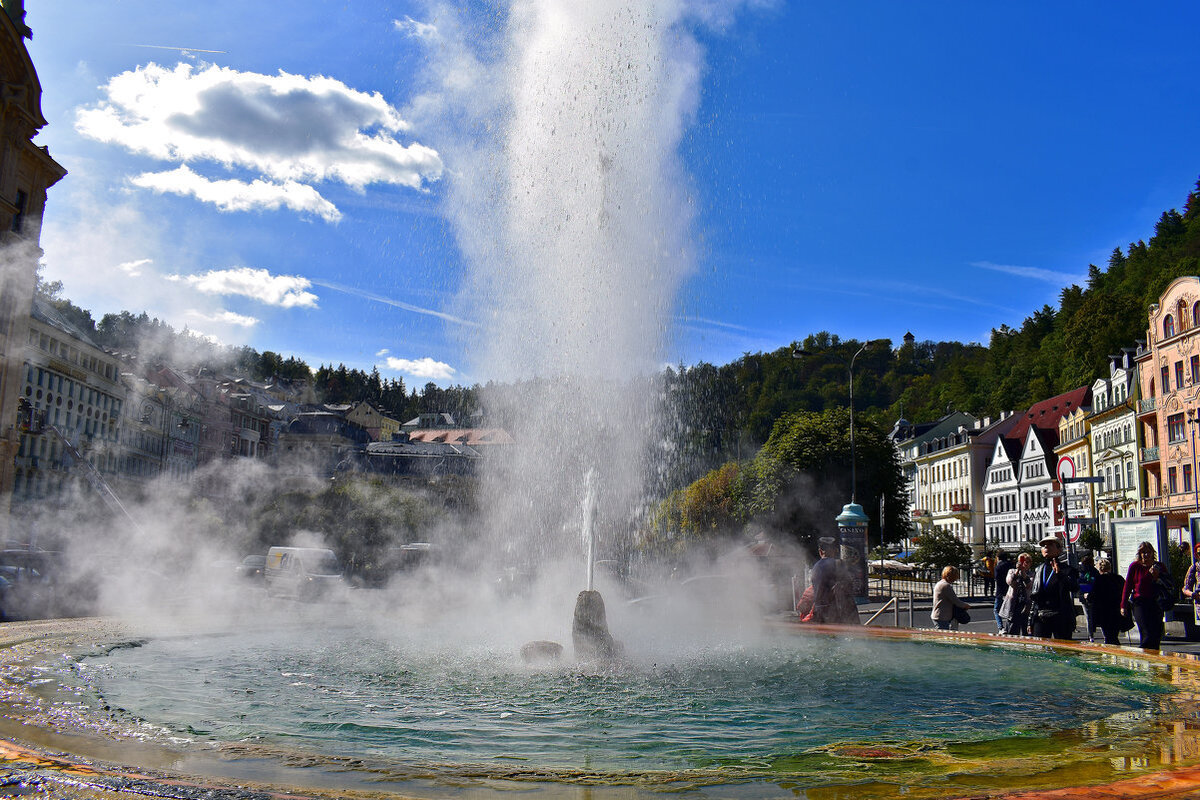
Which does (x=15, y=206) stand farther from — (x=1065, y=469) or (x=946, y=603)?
(x=1065, y=469)

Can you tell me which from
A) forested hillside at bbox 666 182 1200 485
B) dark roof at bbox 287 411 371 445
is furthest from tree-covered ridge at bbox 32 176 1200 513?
dark roof at bbox 287 411 371 445

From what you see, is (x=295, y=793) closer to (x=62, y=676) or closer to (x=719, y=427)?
(x=62, y=676)

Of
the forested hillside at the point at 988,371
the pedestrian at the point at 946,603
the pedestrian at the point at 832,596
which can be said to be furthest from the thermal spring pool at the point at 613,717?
the forested hillside at the point at 988,371

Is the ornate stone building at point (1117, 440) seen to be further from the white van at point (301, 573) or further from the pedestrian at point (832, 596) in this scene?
the white van at point (301, 573)

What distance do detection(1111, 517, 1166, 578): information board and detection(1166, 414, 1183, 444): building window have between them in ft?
A: 146

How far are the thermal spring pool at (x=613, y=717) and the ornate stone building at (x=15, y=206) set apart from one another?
103 ft

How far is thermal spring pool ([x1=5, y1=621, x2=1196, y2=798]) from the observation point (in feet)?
17.8

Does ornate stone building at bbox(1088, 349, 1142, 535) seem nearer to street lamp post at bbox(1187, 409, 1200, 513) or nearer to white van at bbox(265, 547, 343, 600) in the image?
street lamp post at bbox(1187, 409, 1200, 513)

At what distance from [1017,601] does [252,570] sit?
2725 centimetres

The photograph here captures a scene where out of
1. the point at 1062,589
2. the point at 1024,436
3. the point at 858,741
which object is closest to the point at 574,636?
the point at 858,741

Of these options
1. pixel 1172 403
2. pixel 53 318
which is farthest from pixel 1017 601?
pixel 53 318

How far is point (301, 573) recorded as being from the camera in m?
26.9

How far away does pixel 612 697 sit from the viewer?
902 cm

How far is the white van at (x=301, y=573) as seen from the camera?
2634cm
